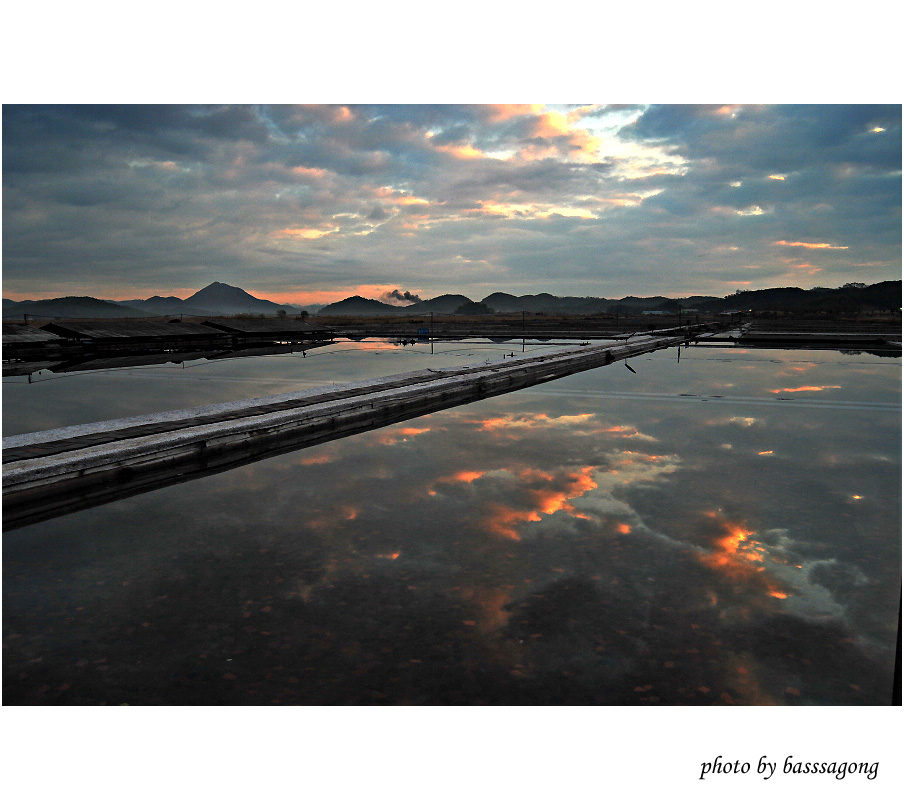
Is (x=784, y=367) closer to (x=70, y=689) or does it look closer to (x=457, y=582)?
(x=457, y=582)

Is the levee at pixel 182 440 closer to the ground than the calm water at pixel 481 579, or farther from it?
farther from it

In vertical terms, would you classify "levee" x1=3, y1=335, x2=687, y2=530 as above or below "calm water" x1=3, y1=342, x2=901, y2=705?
above

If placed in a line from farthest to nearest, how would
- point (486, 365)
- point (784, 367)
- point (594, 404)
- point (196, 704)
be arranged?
point (784, 367)
point (486, 365)
point (594, 404)
point (196, 704)

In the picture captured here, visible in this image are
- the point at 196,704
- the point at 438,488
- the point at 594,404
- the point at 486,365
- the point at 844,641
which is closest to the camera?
the point at 196,704

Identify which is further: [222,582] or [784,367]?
[784,367]

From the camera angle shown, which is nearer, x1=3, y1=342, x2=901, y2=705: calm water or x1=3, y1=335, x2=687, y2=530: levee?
x1=3, y1=342, x2=901, y2=705: calm water

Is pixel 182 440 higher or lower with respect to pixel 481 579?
higher

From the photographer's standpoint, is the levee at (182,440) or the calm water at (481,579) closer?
the calm water at (481,579)

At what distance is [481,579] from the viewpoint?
482 centimetres

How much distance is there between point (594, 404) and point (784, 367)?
1237 cm

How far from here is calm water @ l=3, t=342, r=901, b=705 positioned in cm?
359

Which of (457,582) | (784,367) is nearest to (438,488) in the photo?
(457,582)

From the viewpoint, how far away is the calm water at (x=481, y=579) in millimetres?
3594

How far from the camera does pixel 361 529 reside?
5.89m
